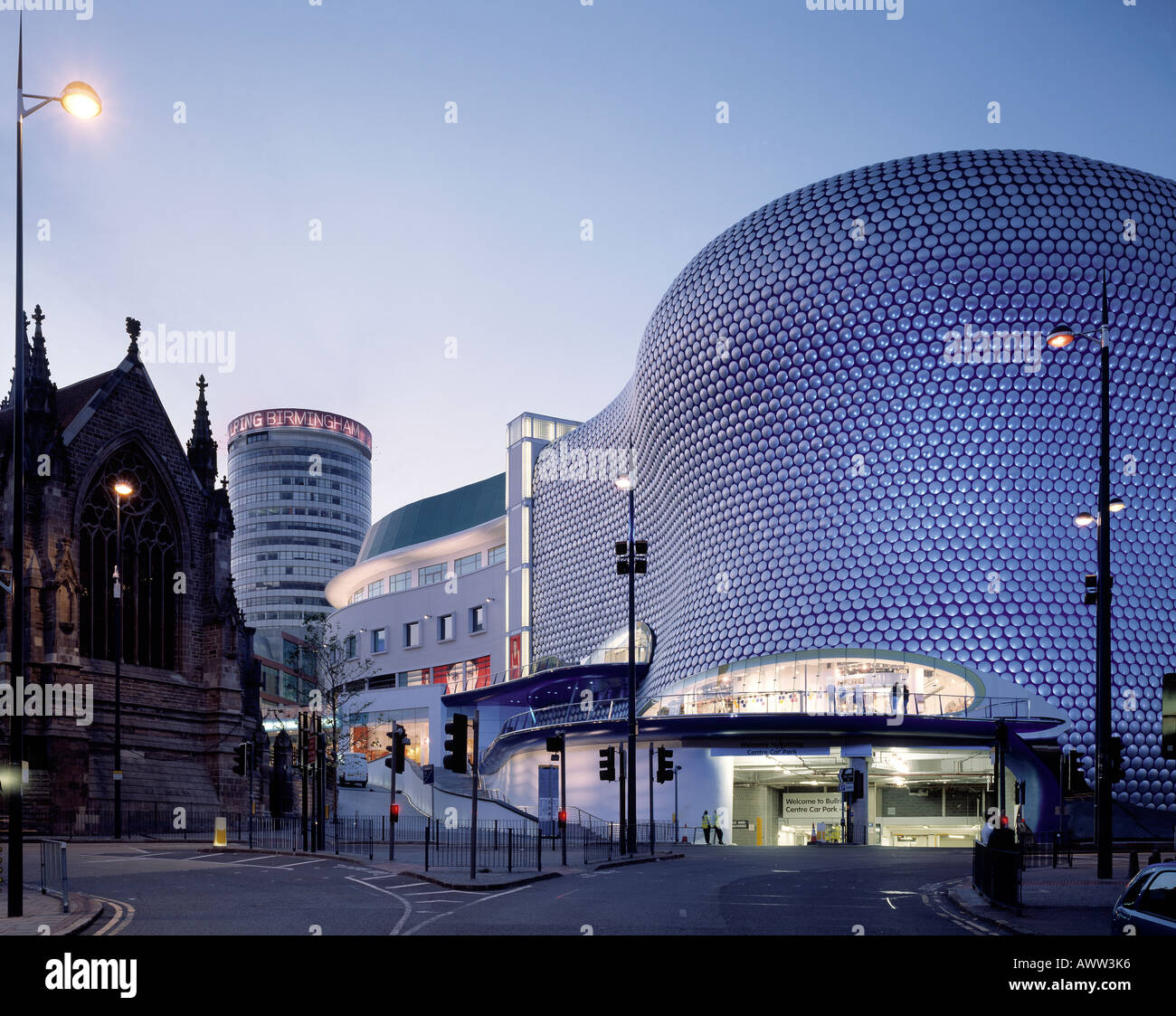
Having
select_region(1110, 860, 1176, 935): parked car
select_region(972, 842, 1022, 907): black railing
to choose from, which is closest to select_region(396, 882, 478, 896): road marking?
select_region(972, 842, 1022, 907): black railing

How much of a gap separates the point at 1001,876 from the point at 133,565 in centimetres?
4229

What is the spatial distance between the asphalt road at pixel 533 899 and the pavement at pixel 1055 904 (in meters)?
0.47

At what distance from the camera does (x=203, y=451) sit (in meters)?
56.3

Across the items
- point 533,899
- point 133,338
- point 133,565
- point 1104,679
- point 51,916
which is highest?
point 133,338

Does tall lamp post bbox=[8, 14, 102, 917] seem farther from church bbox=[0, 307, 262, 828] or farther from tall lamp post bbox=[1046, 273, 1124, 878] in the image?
church bbox=[0, 307, 262, 828]

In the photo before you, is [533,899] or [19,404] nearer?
[19,404]

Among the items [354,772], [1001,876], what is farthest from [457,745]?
[354,772]

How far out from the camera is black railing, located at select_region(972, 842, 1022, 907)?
53.2 feet

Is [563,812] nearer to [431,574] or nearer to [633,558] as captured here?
[633,558]

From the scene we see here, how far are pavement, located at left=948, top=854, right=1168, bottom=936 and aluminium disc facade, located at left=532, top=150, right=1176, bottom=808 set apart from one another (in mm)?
28194

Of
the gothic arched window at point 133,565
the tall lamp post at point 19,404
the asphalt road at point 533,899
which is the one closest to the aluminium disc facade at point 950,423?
the asphalt road at point 533,899

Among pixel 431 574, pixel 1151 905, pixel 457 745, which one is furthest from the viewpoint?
pixel 431 574
